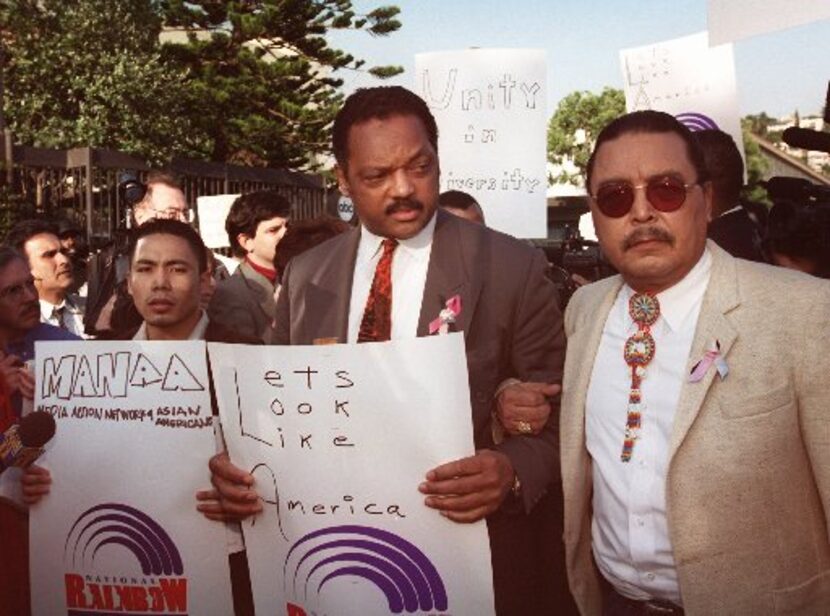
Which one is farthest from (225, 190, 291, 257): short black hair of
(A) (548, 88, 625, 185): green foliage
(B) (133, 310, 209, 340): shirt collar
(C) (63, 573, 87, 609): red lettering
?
(A) (548, 88, 625, 185): green foliage

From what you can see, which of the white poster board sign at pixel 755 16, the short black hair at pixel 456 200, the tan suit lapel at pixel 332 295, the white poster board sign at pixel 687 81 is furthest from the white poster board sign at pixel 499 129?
the tan suit lapel at pixel 332 295

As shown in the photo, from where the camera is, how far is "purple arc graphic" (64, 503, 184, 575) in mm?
2625

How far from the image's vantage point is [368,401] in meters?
2.26

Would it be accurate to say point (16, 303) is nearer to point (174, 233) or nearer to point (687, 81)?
point (174, 233)

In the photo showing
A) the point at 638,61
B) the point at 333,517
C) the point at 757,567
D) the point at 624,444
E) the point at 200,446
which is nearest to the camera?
the point at 757,567

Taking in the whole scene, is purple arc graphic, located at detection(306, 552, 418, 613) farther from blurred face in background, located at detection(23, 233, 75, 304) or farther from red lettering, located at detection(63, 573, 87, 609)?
blurred face in background, located at detection(23, 233, 75, 304)

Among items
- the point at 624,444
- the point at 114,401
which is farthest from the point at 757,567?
the point at 114,401

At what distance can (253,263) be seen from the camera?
16.7ft

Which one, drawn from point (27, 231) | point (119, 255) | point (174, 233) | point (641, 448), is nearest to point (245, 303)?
point (119, 255)

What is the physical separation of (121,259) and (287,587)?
9.27 feet

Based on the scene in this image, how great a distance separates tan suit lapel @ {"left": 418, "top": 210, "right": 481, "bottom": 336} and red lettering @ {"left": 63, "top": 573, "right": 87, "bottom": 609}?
43.5 inches

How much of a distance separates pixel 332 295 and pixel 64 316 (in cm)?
328

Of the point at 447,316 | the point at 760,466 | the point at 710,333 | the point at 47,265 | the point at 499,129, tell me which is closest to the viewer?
the point at 760,466

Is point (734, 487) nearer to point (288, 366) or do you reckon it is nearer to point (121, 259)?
point (288, 366)
